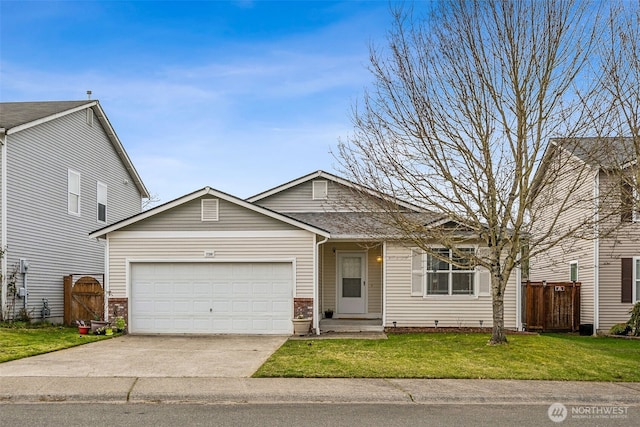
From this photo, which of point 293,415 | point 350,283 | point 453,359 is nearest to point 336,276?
point 350,283

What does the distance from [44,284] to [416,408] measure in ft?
Answer: 48.4

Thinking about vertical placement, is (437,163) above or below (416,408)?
above

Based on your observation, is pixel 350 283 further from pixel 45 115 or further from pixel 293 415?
pixel 293 415

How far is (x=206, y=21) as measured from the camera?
17312 mm

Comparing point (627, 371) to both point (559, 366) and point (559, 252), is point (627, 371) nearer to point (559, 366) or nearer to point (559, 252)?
point (559, 366)

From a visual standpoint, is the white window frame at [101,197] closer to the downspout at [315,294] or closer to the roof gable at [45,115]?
the roof gable at [45,115]

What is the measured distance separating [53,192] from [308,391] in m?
14.2

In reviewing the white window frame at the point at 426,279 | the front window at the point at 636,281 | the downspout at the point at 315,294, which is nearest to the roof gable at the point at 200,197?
the downspout at the point at 315,294

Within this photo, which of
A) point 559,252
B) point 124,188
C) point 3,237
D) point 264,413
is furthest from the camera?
point 124,188

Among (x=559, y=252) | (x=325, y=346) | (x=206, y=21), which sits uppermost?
(x=206, y=21)

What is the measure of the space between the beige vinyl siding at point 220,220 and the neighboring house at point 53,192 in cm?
431

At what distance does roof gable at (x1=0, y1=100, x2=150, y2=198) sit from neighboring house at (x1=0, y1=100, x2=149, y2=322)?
3cm

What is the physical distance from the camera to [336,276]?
64.9 feet

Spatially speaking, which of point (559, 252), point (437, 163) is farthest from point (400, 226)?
point (559, 252)
